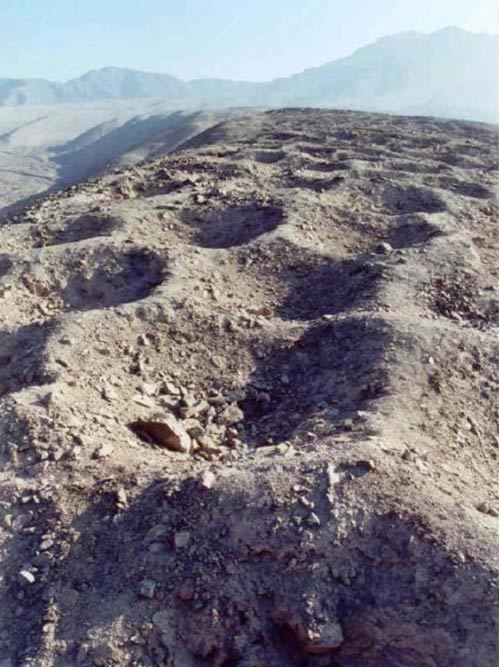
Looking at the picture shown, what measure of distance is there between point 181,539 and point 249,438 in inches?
44.0

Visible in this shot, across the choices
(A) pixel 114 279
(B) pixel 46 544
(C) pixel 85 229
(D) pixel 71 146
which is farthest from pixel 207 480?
(D) pixel 71 146

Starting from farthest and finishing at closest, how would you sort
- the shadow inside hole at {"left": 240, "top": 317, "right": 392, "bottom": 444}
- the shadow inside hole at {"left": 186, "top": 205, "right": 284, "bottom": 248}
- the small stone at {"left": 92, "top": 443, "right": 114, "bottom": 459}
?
the shadow inside hole at {"left": 186, "top": 205, "right": 284, "bottom": 248}, the shadow inside hole at {"left": 240, "top": 317, "right": 392, "bottom": 444}, the small stone at {"left": 92, "top": 443, "right": 114, "bottom": 459}

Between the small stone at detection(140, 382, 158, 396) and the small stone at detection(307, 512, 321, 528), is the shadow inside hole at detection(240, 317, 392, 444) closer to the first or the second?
the small stone at detection(140, 382, 158, 396)

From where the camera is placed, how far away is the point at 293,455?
365 cm

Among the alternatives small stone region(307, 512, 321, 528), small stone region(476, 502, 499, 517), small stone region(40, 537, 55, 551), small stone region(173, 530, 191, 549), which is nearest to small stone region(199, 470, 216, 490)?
small stone region(173, 530, 191, 549)

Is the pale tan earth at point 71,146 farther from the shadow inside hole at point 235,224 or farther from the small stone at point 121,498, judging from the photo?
the small stone at point 121,498

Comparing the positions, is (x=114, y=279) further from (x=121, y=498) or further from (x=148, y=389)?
(x=121, y=498)

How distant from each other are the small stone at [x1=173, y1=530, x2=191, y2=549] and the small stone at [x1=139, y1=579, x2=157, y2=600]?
0.19 metres

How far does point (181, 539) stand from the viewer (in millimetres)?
3258

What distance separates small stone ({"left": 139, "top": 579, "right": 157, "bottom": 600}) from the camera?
3092 millimetres

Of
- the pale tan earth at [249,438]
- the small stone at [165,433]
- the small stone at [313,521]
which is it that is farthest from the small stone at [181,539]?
the small stone at [165,433]

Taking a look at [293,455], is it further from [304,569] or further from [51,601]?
[51,601]

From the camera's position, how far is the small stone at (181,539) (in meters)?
3.25

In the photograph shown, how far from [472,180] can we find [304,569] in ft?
24.7
